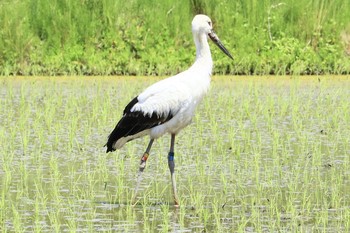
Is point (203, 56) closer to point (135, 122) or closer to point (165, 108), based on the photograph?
point (165, 108)

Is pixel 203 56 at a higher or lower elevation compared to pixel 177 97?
higher

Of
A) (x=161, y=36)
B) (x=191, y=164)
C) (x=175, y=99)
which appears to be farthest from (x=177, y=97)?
(x=161, y=36)

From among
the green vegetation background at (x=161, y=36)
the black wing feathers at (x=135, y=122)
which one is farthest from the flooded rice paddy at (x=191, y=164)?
the green vegetation background at (x=161, y=36)

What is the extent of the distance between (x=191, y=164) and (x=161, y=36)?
6949 millimetres

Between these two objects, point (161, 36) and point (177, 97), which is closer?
point (177, 97)

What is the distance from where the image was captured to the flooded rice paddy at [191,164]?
7.14 metres

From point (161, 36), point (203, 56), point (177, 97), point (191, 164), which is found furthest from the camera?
point (161, 36)

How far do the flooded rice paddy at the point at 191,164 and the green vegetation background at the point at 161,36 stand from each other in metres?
1.32

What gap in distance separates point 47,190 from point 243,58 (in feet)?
25.3

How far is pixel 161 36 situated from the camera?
15930 millimetres

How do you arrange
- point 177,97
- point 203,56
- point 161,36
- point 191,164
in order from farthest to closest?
1. point 161,36
2. point 191,164
3. point 203,56
4. point 177,97

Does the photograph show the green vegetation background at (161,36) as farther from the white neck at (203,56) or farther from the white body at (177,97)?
the white body at (177,97)

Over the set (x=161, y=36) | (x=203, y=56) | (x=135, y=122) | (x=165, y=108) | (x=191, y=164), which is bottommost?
(x=191, y=164)

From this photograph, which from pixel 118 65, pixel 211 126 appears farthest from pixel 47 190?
pixel 118 65
